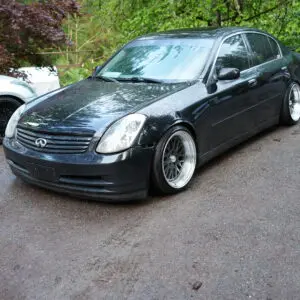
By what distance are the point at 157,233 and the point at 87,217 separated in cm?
68

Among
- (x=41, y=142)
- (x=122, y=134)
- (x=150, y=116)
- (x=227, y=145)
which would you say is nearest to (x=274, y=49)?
(x=227, y=145)

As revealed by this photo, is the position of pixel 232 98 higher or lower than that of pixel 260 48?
lower

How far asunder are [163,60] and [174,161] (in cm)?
129

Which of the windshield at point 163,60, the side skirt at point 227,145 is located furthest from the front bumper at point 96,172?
the windshield at point 163,60

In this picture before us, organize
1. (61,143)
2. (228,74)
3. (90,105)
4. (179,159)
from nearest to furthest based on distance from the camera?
(61,143) < (90,105) < (179,159) < (228,74)

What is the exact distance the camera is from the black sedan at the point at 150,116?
3.66 m

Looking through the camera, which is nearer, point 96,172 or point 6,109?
point 96,172

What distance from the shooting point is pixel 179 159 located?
420cm

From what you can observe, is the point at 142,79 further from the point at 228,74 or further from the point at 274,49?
the point at 274,49

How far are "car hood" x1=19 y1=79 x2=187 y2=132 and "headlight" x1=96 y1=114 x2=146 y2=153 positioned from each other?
8cm

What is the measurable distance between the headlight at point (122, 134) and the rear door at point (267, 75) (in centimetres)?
201

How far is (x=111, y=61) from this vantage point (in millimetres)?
5395

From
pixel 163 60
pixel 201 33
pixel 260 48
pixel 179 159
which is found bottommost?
pixel 179 159

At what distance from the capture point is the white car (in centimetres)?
595
